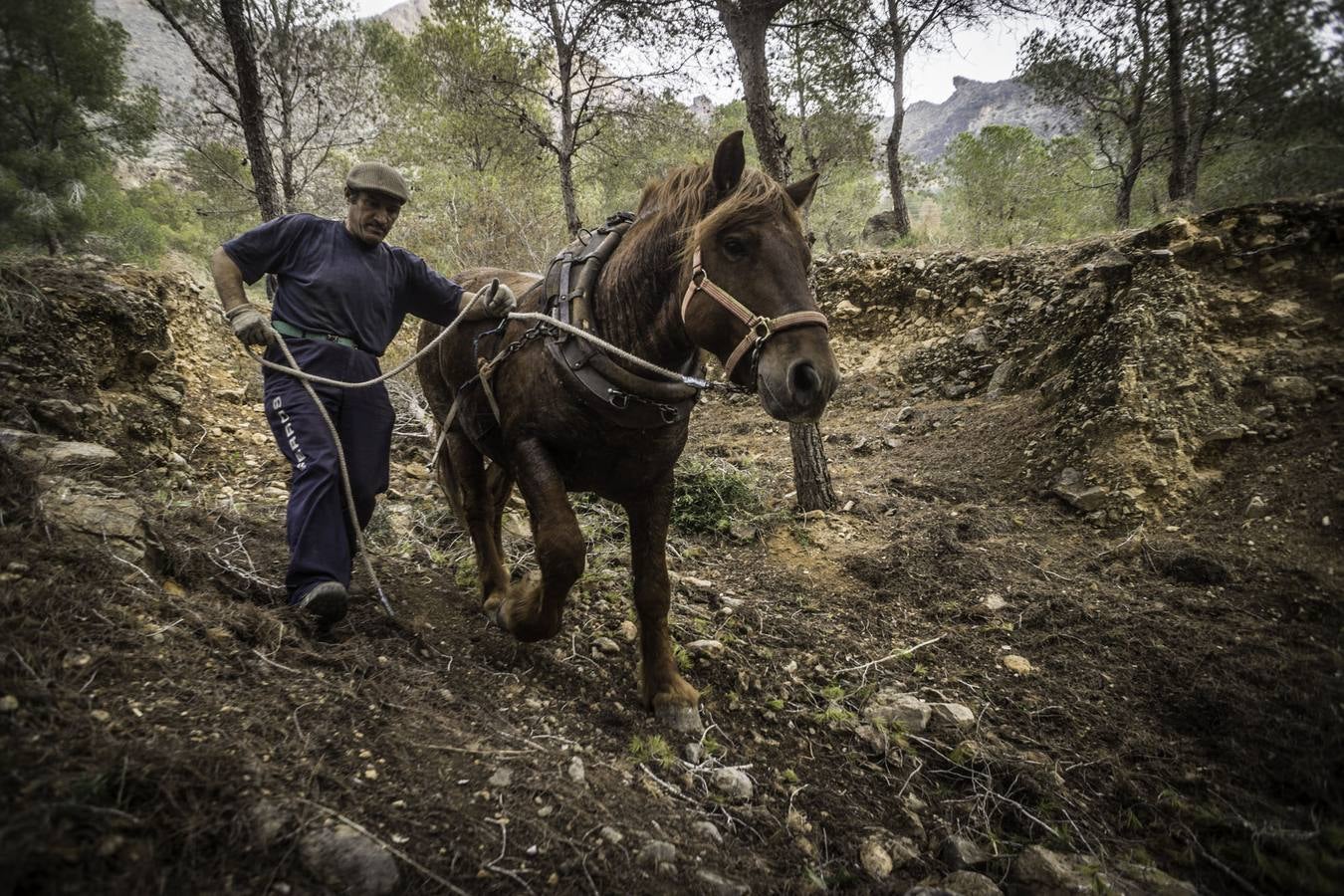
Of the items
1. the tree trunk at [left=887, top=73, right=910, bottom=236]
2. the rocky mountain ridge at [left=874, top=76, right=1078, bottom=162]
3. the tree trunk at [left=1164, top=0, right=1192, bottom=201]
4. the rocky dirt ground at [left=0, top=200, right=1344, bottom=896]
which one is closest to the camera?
the rocky dirt ground at [left=0, top=200, right=1344, bottom=896]

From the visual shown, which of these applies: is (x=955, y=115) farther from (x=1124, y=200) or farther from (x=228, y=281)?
(x=228, y=281)

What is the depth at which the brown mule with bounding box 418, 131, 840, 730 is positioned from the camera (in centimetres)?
180

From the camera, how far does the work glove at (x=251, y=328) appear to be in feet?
7.43

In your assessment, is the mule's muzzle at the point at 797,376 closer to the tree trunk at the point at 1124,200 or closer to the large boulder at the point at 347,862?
the large boulder at the point at 347,862

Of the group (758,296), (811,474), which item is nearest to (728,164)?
(758,296)

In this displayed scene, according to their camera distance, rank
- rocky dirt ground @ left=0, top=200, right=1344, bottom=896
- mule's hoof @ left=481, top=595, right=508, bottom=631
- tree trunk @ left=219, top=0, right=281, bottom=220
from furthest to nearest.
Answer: tree trunk @ left=219, top=0, right=281, bottom=220 < mule's hoof @ left=481, top=595, right=508, bottom=631 < rocky dirt ground @ left=0, top=200, right=1344, bottom=896

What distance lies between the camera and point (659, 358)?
2.11 metres

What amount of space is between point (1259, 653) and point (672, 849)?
2.63m

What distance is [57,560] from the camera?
1738 millimetres

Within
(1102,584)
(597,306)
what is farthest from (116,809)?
(1102,584)

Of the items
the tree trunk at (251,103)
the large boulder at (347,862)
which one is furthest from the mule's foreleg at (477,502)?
the tree trunk at (251,103)

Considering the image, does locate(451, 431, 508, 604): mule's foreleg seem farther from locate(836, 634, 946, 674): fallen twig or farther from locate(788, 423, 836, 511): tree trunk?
locate(788, 423, 836, 511): tree trunk

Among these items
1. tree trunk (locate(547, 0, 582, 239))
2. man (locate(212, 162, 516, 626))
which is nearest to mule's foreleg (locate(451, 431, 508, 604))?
man (locate(212, 162, 516, 626))

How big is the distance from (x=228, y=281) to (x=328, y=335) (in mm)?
423
